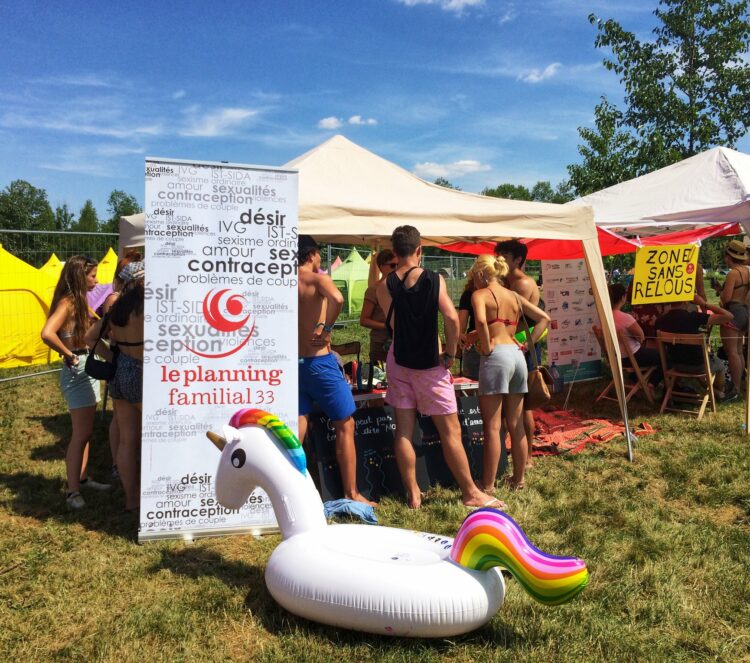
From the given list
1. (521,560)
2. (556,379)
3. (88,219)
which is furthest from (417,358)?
(88,219)

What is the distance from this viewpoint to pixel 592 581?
3.32m

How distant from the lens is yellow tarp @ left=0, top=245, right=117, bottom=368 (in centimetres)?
996

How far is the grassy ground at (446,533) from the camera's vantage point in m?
2.71

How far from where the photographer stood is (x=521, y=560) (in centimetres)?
251

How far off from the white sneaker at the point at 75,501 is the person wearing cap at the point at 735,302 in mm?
6889

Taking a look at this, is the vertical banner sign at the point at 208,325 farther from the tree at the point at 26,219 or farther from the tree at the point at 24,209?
the tree at the point at 24,209

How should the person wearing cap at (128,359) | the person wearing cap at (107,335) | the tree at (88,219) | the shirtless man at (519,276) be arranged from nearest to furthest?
1. the person wearing cap at (128,359)
2. the person wearing cap at (107,335)
3. the shirtless man at (519,276)
4. the tree at (88,219)

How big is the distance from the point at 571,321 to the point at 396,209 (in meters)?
4.06

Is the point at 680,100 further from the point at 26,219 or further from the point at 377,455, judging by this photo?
the point at 26,219

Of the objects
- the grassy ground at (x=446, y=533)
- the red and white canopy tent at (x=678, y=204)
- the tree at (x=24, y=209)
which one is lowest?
the grassy ground at (x=446, y=533)

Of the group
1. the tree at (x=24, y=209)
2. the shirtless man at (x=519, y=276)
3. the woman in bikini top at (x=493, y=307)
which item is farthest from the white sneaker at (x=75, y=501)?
the tree at (x=24, y=209)

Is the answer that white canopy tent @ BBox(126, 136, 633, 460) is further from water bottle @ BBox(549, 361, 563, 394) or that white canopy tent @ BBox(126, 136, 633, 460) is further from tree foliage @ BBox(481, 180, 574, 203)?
tree foliage @ BBox(481, 180, 574, 203)

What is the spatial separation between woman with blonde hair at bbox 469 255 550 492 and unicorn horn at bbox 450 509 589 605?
1.86 meters

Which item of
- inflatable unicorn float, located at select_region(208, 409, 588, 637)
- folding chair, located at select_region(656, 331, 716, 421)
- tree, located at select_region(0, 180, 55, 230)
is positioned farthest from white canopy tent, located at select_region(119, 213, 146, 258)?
tree, located at select_region(0, 180, 55, 230)
